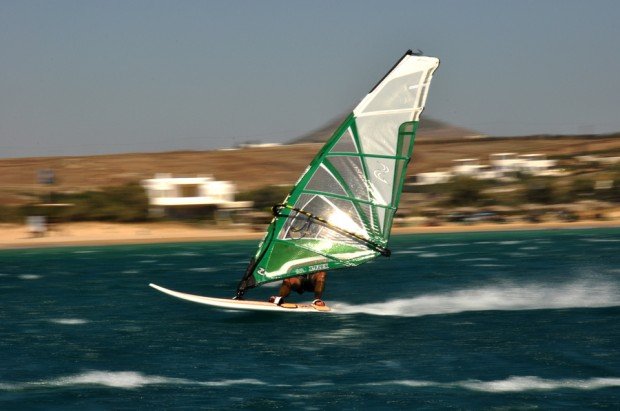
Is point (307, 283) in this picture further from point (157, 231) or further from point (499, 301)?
point (157, 231)

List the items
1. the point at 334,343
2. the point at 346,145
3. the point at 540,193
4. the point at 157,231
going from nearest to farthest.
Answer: the point at 334,343 → the point at 346,145 → the point at 157,231 → the point at 540,193

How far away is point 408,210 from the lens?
80062mm

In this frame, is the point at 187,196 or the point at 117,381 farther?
the point at 187,196

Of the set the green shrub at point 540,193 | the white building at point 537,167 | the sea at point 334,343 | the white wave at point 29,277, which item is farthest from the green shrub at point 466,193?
the white wave at point 29,277

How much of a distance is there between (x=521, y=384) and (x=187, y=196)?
58.0m

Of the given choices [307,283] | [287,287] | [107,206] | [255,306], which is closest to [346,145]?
[307,283]

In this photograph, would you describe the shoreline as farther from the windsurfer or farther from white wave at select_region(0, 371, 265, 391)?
white wave at select_region(0, 371, 265, 391)

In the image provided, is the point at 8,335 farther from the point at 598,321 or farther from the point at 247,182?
the point at 247,182

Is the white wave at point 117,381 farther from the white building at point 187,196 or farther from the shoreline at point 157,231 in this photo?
the white building at point 187,196

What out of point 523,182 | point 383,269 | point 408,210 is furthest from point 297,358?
point 523,182

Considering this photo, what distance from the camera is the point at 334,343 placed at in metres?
24.1

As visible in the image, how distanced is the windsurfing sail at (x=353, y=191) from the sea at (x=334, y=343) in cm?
185

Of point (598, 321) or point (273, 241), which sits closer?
point (273, 241)

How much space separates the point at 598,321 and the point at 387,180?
6.88 meters
